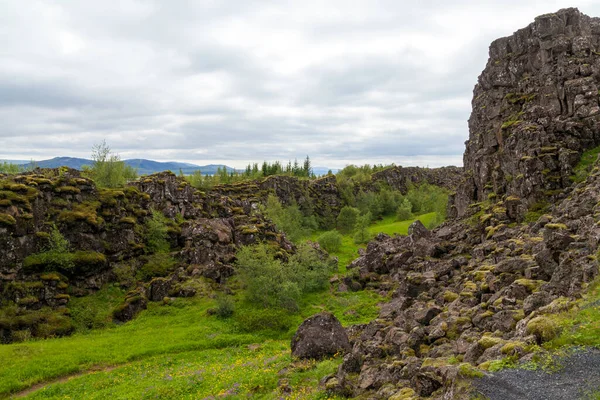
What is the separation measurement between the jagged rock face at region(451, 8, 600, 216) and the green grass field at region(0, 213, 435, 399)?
1004 inches

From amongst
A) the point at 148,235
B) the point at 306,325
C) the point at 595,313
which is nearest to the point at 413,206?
the point at 148,235

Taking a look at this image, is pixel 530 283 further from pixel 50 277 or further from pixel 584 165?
pixel 50 277

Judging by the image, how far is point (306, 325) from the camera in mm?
34719

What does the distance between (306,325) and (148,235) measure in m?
39.3

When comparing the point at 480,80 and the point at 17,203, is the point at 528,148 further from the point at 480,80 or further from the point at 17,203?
the point at 17,203

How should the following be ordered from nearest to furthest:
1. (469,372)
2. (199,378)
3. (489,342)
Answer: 1. (469,372)
2. (489,342)
3. (199,378)

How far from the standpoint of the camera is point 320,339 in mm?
32938

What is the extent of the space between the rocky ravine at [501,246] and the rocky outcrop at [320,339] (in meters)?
1.87

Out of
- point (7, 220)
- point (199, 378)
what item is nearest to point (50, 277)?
point (7, 220)

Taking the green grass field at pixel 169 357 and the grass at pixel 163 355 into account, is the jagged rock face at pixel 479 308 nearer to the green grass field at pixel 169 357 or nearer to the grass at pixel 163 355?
the green grass field at pixel 169 357

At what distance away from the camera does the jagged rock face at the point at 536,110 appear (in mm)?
48812

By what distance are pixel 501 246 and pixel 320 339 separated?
66.8ft

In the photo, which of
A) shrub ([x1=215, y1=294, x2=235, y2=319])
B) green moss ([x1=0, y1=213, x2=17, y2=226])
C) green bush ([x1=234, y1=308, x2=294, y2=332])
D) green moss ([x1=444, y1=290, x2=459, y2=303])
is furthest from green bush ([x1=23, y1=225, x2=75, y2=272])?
green moss ([x1=444, y1=290, x2=459, y2=303])

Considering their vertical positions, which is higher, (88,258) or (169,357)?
(88,258)
